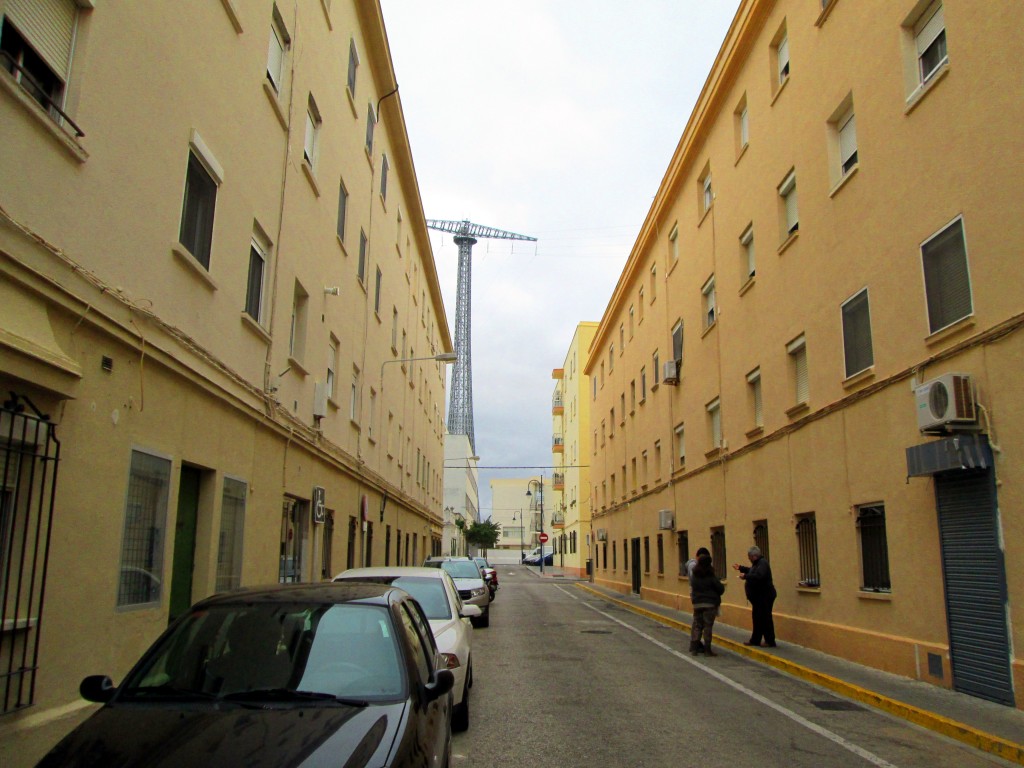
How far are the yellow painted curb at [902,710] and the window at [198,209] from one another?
890 cm

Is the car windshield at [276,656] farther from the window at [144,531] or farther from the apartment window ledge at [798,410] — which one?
the apartment window ledge at [798,410]

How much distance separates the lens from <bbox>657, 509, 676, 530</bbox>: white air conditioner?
23.2 m

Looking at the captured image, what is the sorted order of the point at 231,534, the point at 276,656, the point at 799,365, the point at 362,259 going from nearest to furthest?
the point at 276,656 < the point at 231,534 < the point at 799,365 < the point at 362,259

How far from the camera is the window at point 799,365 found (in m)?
13.8

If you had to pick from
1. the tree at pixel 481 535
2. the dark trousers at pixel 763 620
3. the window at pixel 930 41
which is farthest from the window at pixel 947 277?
the tree at pixel 481 535

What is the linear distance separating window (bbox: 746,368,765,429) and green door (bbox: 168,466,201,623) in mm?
11291

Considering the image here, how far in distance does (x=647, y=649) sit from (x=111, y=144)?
11.2 metres

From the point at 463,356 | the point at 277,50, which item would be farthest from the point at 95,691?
the point at 463,356

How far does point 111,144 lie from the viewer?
657cm

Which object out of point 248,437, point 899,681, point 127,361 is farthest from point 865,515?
point 127,361

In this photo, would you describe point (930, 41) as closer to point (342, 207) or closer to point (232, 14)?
point (232, 14)

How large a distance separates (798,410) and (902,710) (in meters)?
6.45

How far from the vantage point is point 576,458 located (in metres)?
56.5

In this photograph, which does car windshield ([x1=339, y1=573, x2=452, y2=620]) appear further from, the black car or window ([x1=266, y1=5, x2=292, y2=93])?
window ([x1=266, y1=5, x2=292, y2=93])
